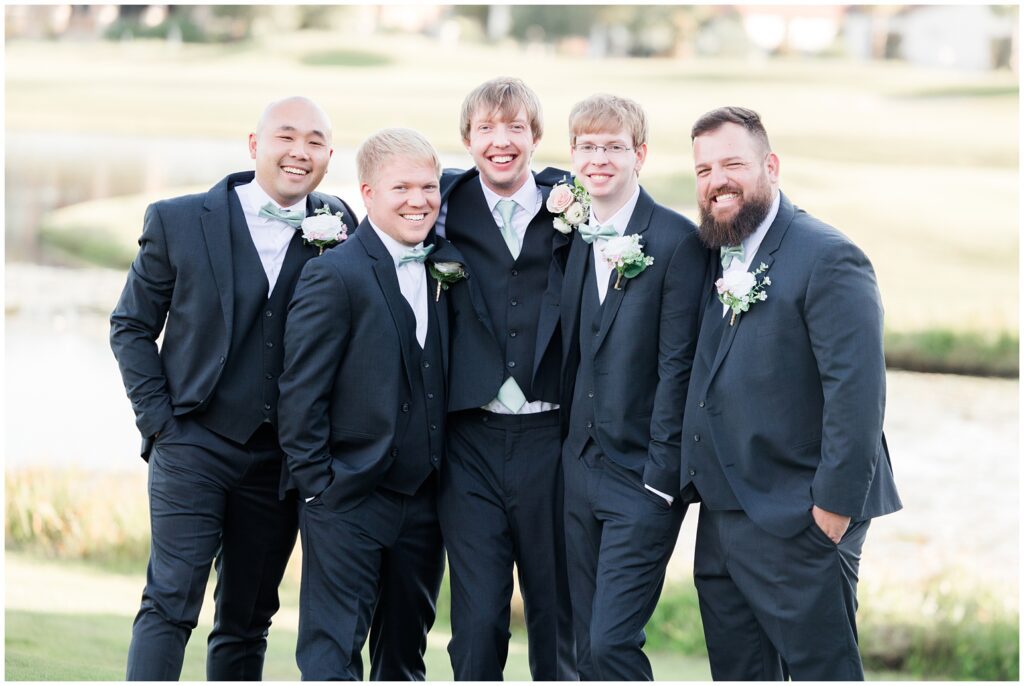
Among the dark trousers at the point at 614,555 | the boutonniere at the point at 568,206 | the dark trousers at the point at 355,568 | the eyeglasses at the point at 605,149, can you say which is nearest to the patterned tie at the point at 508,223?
the boutonniere at the point at 568,206

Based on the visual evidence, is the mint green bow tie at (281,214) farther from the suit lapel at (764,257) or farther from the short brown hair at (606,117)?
the suit lapel at (764,257)

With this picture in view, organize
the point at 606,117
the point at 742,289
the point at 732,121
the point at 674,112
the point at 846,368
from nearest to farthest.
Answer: the point at 846,368
the point at 742,289
the point at 732,121
the point at 606,117
the point at 674,112

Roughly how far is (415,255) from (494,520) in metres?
1.06

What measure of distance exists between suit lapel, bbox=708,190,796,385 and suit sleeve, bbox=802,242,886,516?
19 cm

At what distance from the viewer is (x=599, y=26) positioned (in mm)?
14812

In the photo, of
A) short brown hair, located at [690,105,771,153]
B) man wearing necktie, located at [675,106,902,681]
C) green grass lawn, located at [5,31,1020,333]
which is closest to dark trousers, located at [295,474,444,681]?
man wearing necktie, located at [675,106,902,681]

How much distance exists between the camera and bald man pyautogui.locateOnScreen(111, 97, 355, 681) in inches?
172

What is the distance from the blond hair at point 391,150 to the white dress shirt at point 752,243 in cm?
117

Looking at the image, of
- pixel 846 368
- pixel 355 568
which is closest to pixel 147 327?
pixel 355 568

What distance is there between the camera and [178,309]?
4.48 metres

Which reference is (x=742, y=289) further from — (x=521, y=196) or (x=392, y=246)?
(x=392, y=246)

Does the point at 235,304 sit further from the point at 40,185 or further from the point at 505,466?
the point at 40,185

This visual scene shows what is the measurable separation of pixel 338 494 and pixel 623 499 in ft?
3.42

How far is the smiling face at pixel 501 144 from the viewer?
4480 mm
